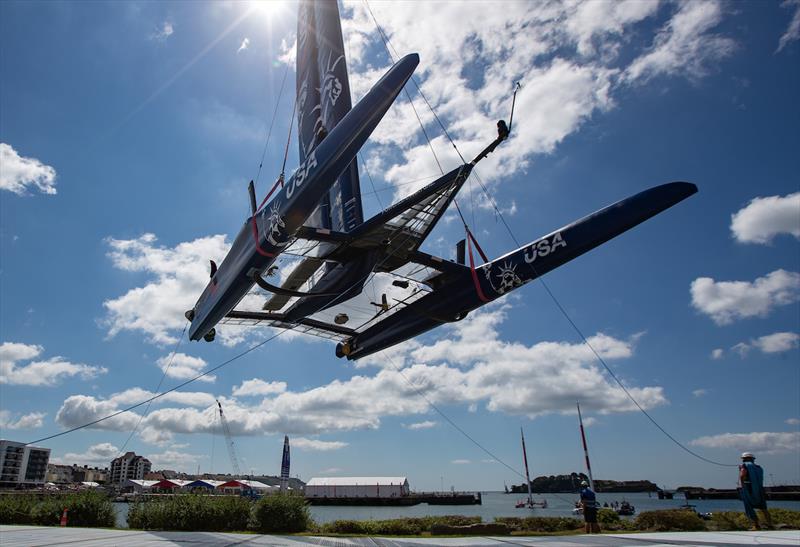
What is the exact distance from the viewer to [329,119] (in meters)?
14.1

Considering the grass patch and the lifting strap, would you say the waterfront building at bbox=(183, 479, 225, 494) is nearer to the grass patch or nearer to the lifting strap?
the grass patch

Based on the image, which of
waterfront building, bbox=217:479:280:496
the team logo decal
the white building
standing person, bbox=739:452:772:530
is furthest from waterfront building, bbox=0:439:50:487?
standing person, bbox=739:452:772:530

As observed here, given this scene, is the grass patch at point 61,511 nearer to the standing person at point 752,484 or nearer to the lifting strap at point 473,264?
the lifting strap at point 473,264

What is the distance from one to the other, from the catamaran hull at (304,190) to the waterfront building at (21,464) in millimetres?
127417

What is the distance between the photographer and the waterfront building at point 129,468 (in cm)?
17438

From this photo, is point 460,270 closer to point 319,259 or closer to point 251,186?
point 319,259

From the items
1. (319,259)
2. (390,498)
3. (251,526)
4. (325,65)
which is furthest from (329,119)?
(390,498)

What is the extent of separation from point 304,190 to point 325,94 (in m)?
6.71

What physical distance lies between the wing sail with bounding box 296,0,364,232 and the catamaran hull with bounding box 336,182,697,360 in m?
3.13

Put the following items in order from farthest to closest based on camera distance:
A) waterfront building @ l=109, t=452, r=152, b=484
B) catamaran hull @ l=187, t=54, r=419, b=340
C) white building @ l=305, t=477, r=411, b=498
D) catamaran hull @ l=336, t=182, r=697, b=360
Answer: waterfront building @ l=109, t=452, r=152, b=484
white building @ l=305, t=477, r=411, b=498
catamaran hull @ l=336, t=182, r=697, b=360
catamaran hull @ l=187, t=54, r=419, b=340

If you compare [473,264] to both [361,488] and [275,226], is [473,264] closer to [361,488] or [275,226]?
[275,226]

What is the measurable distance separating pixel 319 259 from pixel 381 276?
1864mm

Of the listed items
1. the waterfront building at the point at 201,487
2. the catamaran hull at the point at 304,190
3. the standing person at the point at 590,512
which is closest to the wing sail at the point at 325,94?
the catamaran hull at the point at 304,190

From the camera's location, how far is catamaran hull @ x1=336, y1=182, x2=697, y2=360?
10281mm
